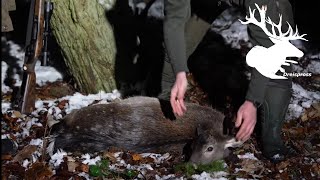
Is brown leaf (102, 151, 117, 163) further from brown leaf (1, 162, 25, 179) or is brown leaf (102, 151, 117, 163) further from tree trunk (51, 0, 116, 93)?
tree trunk (51, 0, 116, 93)

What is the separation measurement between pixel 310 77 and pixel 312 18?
1.91 metres

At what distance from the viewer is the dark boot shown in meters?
4.47

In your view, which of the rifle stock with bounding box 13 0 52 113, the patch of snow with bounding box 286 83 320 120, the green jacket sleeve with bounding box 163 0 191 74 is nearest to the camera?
the green jacket sleeve with bounding box 163 0 191 74

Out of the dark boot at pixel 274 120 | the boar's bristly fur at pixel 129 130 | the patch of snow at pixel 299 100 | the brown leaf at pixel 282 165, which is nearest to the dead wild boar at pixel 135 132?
the boar's bristly fur at pixel 129 130

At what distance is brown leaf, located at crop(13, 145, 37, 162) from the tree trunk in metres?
1.51

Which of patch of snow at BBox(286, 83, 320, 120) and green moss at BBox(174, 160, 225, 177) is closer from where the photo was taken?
green moss at BBox(174, 160, 225, 177)

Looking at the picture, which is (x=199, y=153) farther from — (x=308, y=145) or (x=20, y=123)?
(x=20, y=123)

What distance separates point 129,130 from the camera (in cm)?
471

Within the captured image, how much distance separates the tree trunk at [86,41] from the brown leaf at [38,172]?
181 cm

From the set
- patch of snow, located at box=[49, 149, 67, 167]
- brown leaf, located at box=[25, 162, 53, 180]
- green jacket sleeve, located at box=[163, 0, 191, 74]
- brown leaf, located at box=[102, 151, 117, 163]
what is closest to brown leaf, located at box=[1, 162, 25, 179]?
brown leaf, located at box=[25, 162, 53, 180]

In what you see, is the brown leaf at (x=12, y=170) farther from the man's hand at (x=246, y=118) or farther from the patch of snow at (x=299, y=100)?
the patch of snow at (x=299, y=100)

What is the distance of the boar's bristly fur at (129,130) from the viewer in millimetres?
4703

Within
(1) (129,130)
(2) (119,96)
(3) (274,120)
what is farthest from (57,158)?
(3) (274,120)

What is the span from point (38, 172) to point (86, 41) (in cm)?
198
